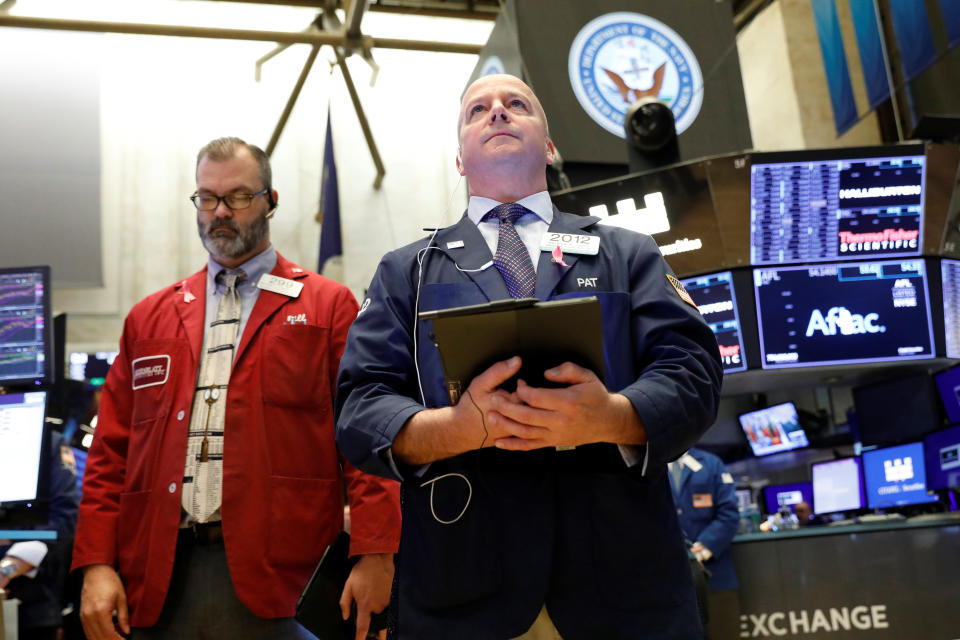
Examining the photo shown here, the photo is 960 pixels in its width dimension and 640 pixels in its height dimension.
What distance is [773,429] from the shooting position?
8555 mm

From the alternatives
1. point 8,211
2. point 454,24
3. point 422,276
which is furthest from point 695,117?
point 8,211

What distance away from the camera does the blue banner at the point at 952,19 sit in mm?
4343

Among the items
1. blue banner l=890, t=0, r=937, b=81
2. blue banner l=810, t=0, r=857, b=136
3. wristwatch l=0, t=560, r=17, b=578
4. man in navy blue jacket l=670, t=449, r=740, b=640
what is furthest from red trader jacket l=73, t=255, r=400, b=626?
blue banner l=810, t=0, r=857, b=136

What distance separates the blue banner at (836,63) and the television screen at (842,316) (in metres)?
1.33

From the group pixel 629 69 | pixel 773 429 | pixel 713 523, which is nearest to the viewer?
pixel 713 523

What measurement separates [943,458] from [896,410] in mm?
603

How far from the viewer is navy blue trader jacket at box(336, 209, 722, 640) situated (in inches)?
57.6

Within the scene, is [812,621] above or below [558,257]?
below

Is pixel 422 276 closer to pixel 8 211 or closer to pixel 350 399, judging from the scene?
pixel 350 399

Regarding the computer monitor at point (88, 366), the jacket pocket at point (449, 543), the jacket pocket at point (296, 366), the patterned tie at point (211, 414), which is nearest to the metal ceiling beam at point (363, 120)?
the computer monitor at point (88, 366)

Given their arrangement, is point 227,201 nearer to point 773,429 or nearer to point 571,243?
point 571,243

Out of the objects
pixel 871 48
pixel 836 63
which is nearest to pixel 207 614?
pixel 871 48

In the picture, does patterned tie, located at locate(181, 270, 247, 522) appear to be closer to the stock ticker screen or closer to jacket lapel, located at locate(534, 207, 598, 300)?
jacket lapel, located at locate(534, 207, 598, 300)

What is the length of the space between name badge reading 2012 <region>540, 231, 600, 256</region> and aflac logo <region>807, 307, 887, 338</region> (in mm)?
3856
